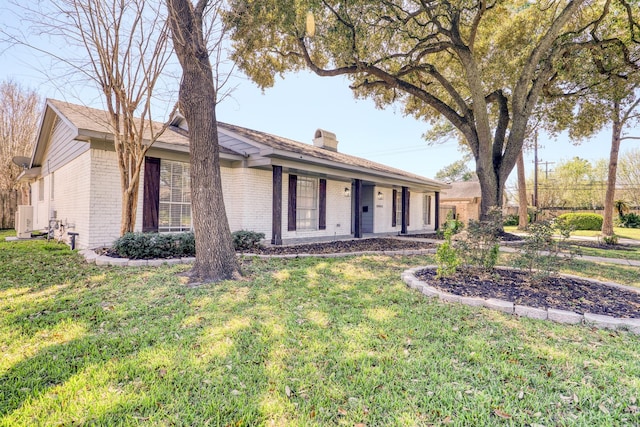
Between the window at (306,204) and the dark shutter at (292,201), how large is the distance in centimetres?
23

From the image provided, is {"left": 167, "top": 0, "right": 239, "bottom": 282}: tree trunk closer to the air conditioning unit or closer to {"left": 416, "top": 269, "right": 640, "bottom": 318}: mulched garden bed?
Answer: {"left": 416, "top": 269, "right": 640, "bottom": 318}: mulched garden bed

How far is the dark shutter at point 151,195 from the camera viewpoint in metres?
7.78

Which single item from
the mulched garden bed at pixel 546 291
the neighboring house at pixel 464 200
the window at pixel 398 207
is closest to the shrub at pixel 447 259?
the mulched garden bed at pixel 546 291

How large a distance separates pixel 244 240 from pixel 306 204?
3.70m

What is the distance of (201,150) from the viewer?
5074 mm

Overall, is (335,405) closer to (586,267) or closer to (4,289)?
(4,289)

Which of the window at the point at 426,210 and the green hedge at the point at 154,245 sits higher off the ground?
the window at the point at 426,210

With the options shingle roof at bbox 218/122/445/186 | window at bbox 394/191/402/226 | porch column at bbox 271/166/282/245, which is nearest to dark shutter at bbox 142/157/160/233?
shingle roof at bbox 218/122/445/186

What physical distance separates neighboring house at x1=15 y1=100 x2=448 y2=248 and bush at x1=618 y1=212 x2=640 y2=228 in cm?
1709

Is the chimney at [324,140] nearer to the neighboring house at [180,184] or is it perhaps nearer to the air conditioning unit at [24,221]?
the neighboring house at [180,184]

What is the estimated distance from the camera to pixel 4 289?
445 centimetres

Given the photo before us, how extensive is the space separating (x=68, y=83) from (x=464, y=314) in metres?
9.02

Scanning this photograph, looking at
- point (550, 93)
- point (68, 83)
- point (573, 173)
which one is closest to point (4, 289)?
point (68, 83)

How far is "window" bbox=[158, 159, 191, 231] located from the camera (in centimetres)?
819
